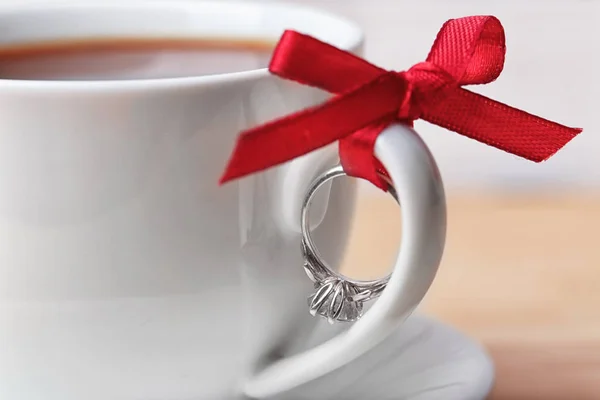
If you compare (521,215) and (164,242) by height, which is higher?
(164,242)

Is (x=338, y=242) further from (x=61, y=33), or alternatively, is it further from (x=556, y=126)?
(x=61, y=33)

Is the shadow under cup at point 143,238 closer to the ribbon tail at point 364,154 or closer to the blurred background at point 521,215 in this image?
the ribbon tail at point 364,154

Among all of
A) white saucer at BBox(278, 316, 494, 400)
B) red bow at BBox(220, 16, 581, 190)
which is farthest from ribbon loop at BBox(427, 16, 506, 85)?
white saucer at BBox(278, 316, 494, 400)

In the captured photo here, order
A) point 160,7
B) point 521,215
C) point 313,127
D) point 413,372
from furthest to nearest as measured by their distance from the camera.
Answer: point 521,215
point 160,7
point 413,372
point 313,127

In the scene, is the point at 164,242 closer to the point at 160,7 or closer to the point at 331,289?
the point at 331,289

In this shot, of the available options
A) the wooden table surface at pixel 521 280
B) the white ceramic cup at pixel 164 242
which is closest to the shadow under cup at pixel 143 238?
the white ceramic cup at pixel 164 242

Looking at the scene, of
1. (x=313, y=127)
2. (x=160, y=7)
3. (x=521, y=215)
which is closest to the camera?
(x=313, y=127)

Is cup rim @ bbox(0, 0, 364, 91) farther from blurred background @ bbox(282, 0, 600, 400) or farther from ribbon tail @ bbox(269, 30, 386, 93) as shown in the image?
blurred background @ bbox(282, 0, 600, 400)

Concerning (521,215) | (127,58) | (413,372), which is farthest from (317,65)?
(521,215)
